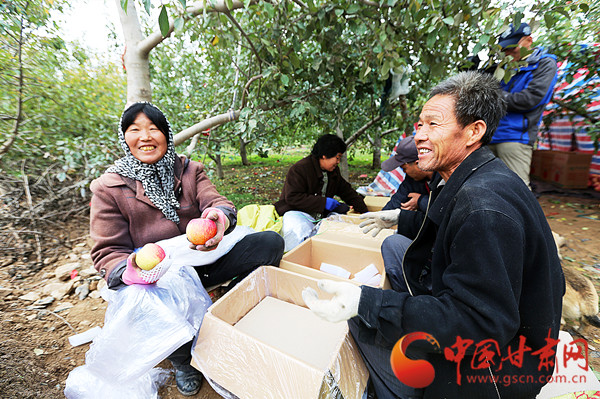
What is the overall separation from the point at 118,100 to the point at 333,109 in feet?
10.4

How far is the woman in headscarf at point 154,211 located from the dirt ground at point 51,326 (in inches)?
28.5

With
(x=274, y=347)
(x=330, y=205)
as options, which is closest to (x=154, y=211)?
(x=274, y=347)

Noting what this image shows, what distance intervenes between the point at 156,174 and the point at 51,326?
152 cm

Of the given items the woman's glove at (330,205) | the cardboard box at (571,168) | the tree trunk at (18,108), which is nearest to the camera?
the tree trunk at (18,108)

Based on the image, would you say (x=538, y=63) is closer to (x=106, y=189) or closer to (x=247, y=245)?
(x=247, y=245)

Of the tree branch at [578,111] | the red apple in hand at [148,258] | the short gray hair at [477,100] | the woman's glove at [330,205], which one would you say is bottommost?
the woman's glove at [330,205]

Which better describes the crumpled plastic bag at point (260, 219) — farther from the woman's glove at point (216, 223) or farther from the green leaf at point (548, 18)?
the green leaf at point (548, 18)

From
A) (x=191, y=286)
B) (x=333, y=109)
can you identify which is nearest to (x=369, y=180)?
(x=333, y=109)

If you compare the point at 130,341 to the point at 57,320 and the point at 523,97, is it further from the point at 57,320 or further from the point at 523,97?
the point at 523,97

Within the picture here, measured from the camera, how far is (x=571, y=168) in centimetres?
459

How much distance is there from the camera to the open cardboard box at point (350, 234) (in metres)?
2.28

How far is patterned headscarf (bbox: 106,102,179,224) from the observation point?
1.70m

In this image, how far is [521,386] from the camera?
974 mm

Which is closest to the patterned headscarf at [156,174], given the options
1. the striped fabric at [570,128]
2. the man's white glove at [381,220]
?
the man's white glove at [381,220]
